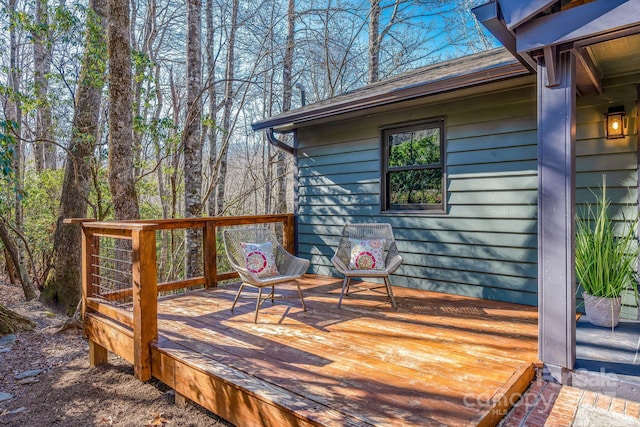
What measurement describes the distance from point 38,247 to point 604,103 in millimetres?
9376

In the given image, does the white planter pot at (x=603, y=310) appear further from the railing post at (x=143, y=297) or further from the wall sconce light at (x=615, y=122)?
the railing post at (x=143, y=297)

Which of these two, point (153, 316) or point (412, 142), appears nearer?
point (153, 316)

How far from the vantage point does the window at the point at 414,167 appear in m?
4.50

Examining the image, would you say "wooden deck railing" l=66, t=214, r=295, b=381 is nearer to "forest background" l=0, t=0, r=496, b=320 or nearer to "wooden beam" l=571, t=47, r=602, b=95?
"forest background" l=0, t=0, r=496, b=320

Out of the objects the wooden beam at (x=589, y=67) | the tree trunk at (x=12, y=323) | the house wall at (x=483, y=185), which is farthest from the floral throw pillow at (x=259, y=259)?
the tree trunk at (x=12, y=323)

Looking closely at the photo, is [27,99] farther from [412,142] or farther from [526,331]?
[526,331]

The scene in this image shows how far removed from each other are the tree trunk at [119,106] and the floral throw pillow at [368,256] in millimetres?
2679

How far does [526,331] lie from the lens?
3.00 m

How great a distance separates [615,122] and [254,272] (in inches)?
141

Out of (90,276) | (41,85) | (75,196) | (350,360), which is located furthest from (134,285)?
(41,85)

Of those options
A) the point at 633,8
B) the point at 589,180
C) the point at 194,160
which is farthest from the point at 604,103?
the point at 194,160

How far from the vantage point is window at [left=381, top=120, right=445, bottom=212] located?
4500 millimetres

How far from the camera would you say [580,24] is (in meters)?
2.06

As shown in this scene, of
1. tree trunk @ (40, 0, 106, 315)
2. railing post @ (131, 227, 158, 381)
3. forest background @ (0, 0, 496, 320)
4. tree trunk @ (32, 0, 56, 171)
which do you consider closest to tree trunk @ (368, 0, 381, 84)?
forest background @ (0, 0, 496, 320)
